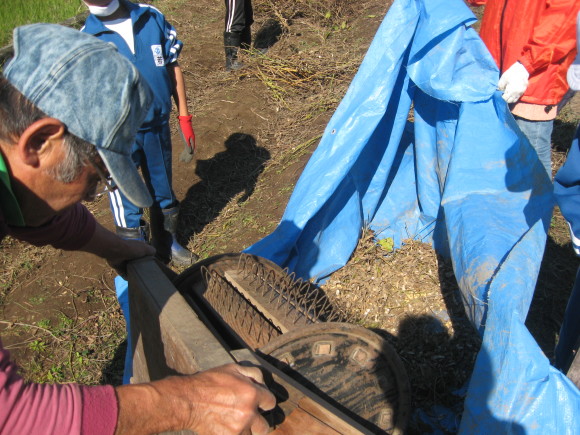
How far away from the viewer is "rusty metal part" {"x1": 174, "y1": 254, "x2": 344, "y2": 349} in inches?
79.5

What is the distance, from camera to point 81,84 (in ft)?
4.22

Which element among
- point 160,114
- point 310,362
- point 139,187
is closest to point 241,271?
point 310,362

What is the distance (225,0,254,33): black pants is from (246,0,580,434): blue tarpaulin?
3.97 m

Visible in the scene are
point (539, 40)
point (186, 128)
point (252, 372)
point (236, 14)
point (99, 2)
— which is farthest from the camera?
point (236, 14)

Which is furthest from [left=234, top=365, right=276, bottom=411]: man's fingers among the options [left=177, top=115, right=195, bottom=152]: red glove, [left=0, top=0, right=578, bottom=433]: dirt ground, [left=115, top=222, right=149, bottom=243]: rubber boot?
[left=177, top=115, right=195, bottom=152]: red glove

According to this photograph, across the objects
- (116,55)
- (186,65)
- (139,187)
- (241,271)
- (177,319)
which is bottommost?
(186,65)

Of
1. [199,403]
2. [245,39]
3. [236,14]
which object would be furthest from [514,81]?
[245,39]

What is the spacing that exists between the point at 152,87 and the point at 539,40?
229 cm

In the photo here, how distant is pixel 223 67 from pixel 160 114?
371 centimetres

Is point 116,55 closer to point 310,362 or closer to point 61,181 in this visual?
point 61,181

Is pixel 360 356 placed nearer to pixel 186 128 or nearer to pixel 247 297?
pixel 247 297

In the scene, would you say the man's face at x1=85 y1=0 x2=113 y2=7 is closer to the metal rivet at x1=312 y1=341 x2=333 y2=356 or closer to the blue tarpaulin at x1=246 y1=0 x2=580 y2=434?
the blue tarpaulin at x1=246 y1=0 x2=580 y2=434

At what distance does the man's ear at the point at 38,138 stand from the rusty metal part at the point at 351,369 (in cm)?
91

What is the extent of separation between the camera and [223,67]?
683 centimetres
